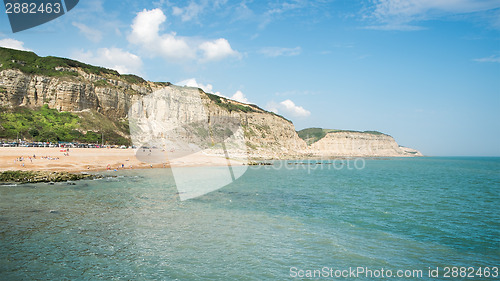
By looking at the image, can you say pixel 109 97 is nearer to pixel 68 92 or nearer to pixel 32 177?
pixel 68 92

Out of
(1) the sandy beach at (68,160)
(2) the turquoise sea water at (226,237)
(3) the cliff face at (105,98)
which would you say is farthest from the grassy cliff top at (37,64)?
(2) the turquoise sea water at (226,237)

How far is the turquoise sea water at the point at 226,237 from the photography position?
9.70m

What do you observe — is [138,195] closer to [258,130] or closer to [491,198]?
[491,198]

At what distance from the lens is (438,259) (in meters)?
11.0

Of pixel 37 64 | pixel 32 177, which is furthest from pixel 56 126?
pixel 32 177

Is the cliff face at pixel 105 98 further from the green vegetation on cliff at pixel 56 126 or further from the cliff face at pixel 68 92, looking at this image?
the green vegetation on cliff at pixel 56 126

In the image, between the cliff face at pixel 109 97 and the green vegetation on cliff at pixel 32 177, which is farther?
the cliff face at pixel 109 97

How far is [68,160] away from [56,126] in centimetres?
2772

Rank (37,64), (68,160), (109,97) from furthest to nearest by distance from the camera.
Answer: (109,97) < (37,64) < (68,160)

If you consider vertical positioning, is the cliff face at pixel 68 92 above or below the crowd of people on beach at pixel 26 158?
above

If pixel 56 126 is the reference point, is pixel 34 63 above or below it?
above

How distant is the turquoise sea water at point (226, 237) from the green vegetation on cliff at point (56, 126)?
44078 mm

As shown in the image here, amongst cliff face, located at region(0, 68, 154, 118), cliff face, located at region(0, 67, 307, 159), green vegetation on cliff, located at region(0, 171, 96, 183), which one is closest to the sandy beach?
green vegetation on cliff, located at region(0, 171, 96, 183)

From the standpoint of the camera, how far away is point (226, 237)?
13047 mm
